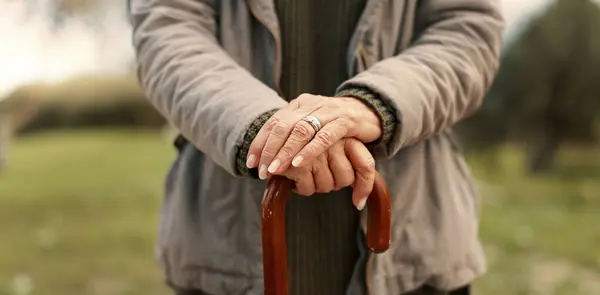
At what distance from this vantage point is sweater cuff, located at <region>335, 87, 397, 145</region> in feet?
1.89

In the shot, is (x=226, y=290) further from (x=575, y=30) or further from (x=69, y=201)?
(x=575, y=30)

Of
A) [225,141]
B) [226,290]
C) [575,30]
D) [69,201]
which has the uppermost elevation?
[225,141]

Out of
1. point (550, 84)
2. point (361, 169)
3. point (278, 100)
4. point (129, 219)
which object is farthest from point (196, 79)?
point (550, 84)

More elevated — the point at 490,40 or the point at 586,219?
the point at 490,40

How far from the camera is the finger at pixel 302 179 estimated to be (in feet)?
1.75

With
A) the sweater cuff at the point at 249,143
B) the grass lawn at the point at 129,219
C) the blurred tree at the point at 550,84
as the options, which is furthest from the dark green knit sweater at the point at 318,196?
the blurred tree at the point at 550,84

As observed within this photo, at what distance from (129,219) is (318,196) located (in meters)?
1.16

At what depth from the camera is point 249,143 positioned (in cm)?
56

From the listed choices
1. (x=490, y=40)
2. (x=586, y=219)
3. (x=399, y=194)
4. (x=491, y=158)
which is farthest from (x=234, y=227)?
(x=491, y=158)

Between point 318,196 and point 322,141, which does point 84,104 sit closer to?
point 318,196

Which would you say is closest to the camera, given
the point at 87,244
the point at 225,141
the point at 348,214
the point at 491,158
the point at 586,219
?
the point at 225,141

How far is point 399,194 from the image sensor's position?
69 centimetres

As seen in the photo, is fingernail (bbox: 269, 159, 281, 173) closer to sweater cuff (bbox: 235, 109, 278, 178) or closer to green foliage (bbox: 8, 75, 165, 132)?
sweater cuff (bbox: 235, 109, 278, 178)

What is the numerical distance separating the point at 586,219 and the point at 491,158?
346mm
